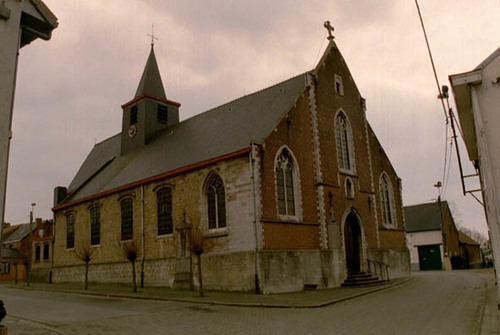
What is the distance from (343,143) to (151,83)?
1329 centimetres

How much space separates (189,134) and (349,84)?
917 cm

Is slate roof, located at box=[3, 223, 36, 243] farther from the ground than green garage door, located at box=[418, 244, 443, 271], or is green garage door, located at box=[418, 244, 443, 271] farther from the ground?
slate roof, located at box=[3, 223, 36, 243]

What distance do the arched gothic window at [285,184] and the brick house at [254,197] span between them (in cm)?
5

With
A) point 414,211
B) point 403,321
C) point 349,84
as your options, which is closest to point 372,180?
point 349,84

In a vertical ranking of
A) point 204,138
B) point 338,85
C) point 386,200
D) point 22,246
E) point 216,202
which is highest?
point 338,85

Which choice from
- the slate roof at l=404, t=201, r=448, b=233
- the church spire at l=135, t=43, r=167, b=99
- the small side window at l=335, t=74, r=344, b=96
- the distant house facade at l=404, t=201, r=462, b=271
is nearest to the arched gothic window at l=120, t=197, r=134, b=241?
the church spire at l=135, t=43, r=167, b=99

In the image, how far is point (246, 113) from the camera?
70.2 ft

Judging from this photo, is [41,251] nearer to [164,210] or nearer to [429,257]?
[164,210]

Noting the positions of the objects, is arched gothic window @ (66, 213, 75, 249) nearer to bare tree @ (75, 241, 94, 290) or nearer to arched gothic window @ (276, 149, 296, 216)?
bare tree @ (75, 241, 94, 290)

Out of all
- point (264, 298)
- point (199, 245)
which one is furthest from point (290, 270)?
point (199, 245)

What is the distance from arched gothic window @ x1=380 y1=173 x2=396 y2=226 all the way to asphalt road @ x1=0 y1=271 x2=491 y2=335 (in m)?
10.3

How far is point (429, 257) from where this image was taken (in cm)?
4169

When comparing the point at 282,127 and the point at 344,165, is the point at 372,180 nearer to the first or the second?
the point at 344,165

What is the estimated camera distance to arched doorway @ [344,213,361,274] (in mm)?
20906
